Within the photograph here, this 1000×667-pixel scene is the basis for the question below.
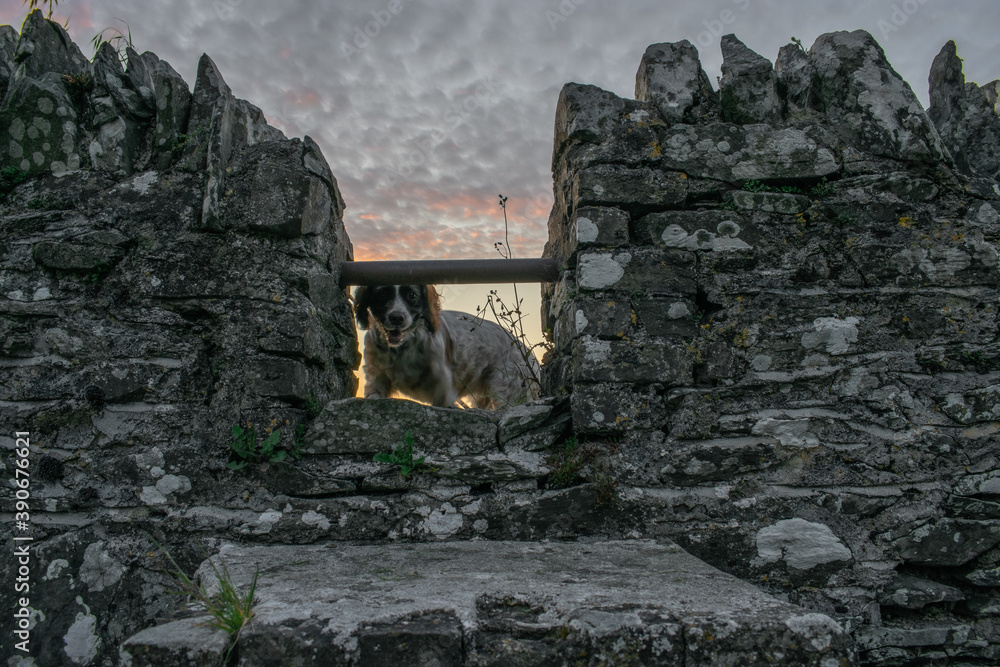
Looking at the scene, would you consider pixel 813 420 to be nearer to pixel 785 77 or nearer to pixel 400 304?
pixel 785 77

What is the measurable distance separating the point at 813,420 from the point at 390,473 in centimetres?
173

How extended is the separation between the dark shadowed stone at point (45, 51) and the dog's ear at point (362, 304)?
184 cm

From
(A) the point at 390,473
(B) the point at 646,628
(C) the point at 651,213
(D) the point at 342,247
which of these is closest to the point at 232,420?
(A) the point at 390,473

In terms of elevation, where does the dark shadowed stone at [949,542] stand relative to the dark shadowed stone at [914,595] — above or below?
above

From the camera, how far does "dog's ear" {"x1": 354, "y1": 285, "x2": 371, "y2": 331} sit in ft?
13.0

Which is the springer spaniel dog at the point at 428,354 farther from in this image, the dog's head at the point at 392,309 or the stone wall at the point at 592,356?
the stone wall at the point at 592,356

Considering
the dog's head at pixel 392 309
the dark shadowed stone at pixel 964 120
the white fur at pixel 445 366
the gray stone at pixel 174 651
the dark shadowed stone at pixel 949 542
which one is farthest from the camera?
the white fur at pixel 445 366

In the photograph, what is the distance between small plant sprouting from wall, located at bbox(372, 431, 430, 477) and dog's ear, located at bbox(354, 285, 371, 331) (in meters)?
1.74

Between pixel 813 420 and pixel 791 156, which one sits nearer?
pixel 813 420

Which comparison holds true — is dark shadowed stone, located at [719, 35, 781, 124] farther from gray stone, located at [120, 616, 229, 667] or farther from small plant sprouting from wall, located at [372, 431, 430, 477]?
gray stone, located at [120, 616, 229, 667]

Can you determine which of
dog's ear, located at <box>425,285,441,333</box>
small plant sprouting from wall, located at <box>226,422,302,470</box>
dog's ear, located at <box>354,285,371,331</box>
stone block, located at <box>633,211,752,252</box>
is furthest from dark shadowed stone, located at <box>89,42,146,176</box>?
stone block, located at <box>633,211,752,252</box>

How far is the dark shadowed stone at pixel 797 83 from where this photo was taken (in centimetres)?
280

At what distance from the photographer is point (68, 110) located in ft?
8.55

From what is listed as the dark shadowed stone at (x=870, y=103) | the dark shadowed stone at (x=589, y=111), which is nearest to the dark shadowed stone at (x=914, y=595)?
the dark shadowed stone at (x=870, y=103)
